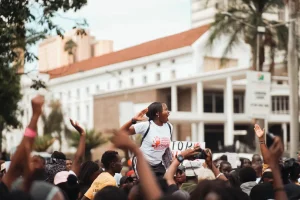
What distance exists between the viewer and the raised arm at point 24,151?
6.03 m

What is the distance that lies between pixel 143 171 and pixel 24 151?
994 mm

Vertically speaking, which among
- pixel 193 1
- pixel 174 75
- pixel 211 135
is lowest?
pixel 211 135

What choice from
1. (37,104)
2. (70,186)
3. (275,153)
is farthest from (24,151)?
(70,186)

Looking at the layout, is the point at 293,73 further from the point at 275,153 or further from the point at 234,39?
the point at 275,153

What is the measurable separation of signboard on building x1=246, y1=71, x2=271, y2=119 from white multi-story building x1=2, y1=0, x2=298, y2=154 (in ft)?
88.2

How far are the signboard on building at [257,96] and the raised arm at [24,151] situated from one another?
18.5 metres

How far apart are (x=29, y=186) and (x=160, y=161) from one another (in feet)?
13.5

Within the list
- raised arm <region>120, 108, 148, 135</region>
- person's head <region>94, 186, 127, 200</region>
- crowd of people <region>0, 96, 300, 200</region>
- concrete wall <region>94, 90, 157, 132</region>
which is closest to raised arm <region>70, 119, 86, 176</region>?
crowd of people <region>0, 96, 300, 200</region>

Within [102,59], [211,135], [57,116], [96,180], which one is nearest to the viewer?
[96,180]

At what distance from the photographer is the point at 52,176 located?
9.33 metres

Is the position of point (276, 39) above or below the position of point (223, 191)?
above

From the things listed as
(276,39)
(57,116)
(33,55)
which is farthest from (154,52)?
(33,55)

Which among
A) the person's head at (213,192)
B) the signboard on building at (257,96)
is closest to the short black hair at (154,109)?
the person's head at (213,192)

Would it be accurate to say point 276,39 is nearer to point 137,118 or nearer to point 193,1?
point 137,118
